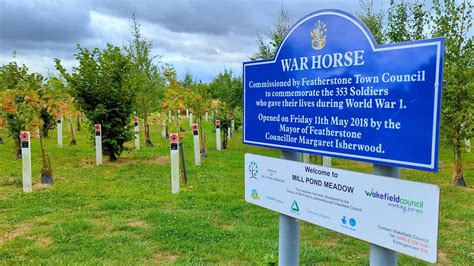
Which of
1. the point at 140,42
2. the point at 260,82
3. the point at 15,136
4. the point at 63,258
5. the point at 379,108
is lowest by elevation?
the point at 63,258

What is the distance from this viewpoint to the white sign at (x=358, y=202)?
6.96 feet

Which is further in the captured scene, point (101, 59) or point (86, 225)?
point (101, 59)

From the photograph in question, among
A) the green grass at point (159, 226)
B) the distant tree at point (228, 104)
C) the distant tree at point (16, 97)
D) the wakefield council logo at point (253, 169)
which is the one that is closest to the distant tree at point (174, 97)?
the green grass at point (159, 226)

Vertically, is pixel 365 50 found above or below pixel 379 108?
above

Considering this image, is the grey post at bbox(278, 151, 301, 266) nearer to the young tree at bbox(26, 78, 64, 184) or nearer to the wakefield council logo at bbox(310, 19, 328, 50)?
the wakefield council logo at bbox(310, 19, 328, 50)

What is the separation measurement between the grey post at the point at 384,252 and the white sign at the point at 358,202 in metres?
0.08

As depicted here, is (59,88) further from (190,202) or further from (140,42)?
(140,42)

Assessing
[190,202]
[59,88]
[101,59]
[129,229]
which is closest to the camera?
[129,229]

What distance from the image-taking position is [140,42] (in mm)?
16781

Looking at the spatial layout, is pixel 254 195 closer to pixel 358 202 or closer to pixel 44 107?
pixel 358 202

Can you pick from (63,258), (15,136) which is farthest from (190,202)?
(15,136)

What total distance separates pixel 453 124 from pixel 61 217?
25.1ft

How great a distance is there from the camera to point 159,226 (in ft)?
17.2

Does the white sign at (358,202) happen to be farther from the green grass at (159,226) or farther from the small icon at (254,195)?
the green grass at (159,226)
